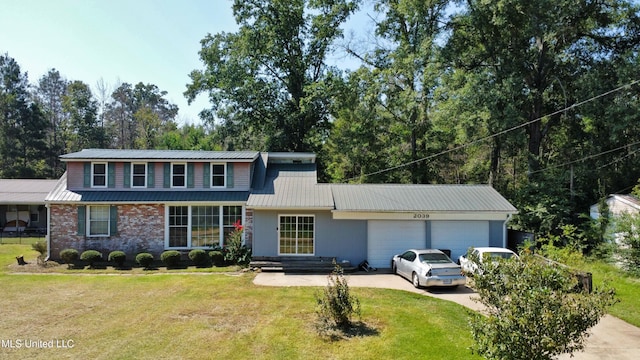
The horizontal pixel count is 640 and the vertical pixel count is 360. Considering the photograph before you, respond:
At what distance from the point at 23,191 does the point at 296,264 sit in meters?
26.8

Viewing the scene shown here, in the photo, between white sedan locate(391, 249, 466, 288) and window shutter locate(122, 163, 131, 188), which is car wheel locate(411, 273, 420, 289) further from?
window shutter locate(122, 163, 131, 188)

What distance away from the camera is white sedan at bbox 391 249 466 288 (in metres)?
14.4

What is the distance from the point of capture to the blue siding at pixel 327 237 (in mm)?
18969

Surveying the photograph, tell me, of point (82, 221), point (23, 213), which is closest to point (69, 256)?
point (82, 221)

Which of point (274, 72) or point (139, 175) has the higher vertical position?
point (274, 72)

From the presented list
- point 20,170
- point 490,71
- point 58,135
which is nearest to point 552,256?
point 490,71

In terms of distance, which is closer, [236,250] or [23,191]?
[236,250]

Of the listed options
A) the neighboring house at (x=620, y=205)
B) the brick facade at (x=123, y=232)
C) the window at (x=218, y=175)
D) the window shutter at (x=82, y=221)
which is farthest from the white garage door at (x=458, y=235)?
the window shutter at (x=82, y=221)

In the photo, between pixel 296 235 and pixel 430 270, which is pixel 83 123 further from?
pixel 430 270

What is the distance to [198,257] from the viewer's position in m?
19.0

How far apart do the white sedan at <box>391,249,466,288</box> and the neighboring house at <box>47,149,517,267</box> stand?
10.0ft

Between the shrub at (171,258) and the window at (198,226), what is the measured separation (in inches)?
56.4

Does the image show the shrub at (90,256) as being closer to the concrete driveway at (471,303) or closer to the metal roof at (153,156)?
the metal roof at (153,156)

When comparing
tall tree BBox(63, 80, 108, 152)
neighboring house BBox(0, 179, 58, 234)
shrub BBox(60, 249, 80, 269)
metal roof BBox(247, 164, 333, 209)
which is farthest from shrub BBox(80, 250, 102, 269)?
tall tree BBox(63, 80, 108, 152)
